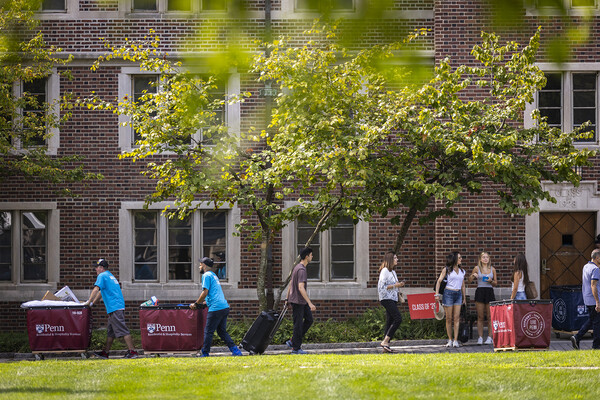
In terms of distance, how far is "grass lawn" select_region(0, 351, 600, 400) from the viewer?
8.70 m

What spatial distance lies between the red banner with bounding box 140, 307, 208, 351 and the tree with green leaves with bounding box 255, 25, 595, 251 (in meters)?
3.00

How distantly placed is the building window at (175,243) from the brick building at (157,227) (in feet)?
0.07

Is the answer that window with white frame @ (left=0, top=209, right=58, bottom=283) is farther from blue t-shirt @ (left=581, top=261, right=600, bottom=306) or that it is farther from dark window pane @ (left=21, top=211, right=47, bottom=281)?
blue t-shirt @ (left=581, top=261, right=600, bottom=306)

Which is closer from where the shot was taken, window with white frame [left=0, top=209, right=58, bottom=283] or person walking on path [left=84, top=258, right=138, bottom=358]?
person walking on path [left=84, top=258, right=138, bottom=358]

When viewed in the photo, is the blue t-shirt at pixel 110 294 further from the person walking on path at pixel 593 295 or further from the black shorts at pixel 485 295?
the person walking on path at pixel 593 295

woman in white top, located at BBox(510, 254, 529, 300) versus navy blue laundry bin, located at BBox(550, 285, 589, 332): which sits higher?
woman in white top, located at BBox(510, 254, 529, 300)

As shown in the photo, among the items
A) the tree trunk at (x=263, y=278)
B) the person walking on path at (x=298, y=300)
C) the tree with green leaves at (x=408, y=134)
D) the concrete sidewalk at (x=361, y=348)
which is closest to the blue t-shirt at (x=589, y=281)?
the tree with green leaves at (x=408, y=134)

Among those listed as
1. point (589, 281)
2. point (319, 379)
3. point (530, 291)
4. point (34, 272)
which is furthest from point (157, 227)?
point (319, 379)

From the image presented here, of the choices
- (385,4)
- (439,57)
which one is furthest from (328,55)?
(385,4)

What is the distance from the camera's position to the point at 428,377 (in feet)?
31.5

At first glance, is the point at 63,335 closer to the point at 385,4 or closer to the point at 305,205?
the point at 305,205

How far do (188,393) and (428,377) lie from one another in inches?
106

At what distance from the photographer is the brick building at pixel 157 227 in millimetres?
19141

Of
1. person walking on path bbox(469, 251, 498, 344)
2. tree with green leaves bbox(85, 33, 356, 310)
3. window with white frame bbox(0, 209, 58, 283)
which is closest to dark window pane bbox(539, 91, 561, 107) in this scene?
person walking on path bbox(469, 251, 498, 344)
